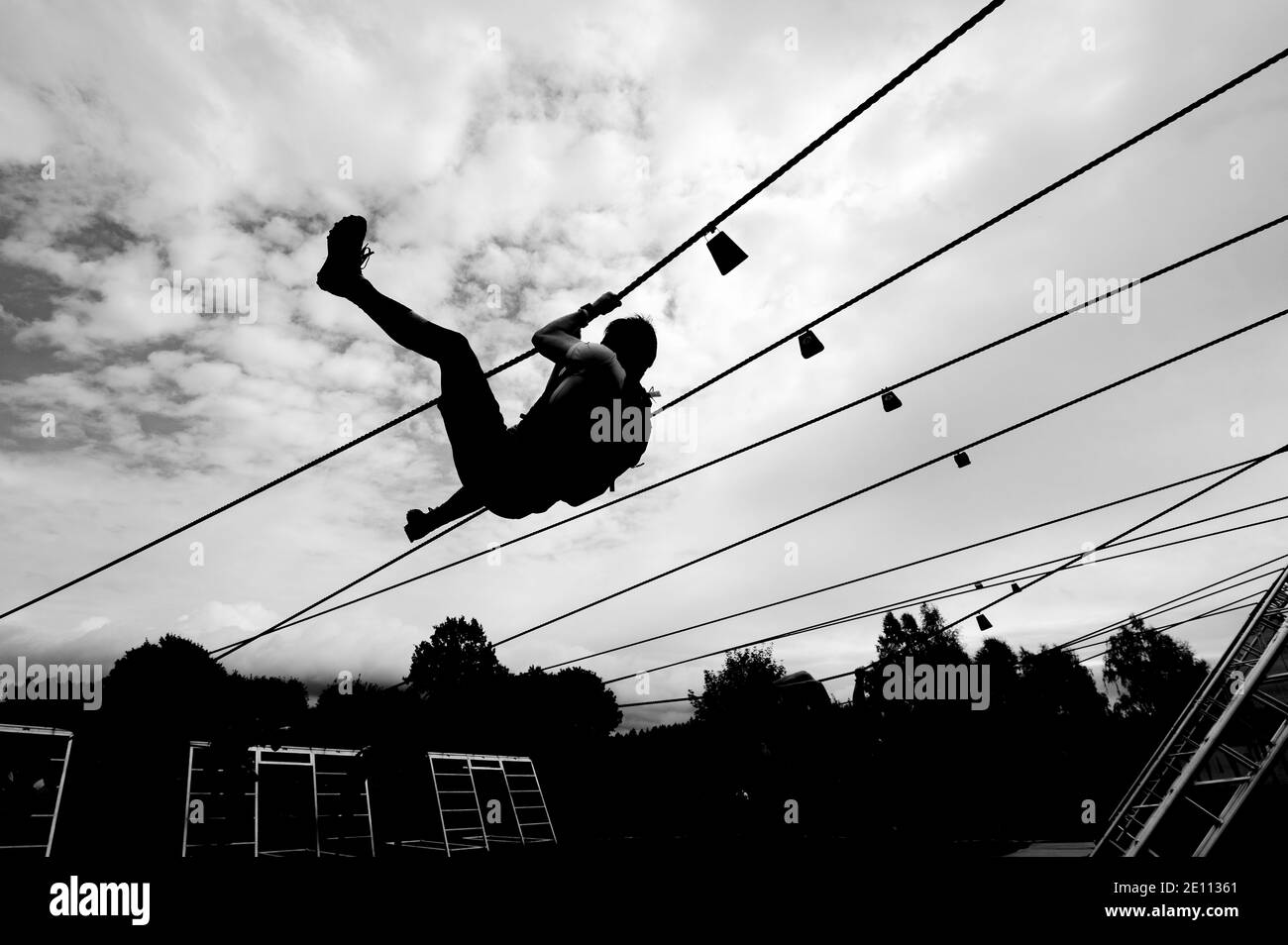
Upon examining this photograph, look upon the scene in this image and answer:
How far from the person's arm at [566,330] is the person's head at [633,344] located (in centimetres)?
10

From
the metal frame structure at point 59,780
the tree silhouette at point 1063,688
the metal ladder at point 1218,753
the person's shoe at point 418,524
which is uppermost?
the person's shoe at point 418,524

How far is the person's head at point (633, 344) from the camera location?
297 cm

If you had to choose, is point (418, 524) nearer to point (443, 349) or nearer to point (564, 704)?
point (443, 349)

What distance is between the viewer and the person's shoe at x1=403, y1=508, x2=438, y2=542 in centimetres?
311

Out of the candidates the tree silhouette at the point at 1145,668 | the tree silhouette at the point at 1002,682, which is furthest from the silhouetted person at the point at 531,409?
the tree silhouette at the point at 1145,668

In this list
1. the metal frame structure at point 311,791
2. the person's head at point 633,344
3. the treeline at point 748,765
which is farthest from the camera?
the treeline at point 748,765

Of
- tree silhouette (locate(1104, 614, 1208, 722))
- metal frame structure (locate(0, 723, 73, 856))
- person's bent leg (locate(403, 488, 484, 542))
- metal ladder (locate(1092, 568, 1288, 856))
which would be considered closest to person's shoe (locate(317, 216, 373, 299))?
person's bent leg (locate(403, 488, 484, 542))

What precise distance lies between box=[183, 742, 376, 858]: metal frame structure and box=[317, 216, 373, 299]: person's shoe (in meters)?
7.84

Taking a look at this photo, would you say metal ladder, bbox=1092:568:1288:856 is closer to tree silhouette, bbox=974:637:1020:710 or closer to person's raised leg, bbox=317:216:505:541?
person's raised leg, bbox=317:216:505:541

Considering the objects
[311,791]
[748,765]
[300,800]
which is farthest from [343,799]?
[748,765]

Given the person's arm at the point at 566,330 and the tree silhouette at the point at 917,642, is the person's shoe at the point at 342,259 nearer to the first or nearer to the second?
the person's arm at the point at 566,330

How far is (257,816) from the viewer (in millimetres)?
8742
